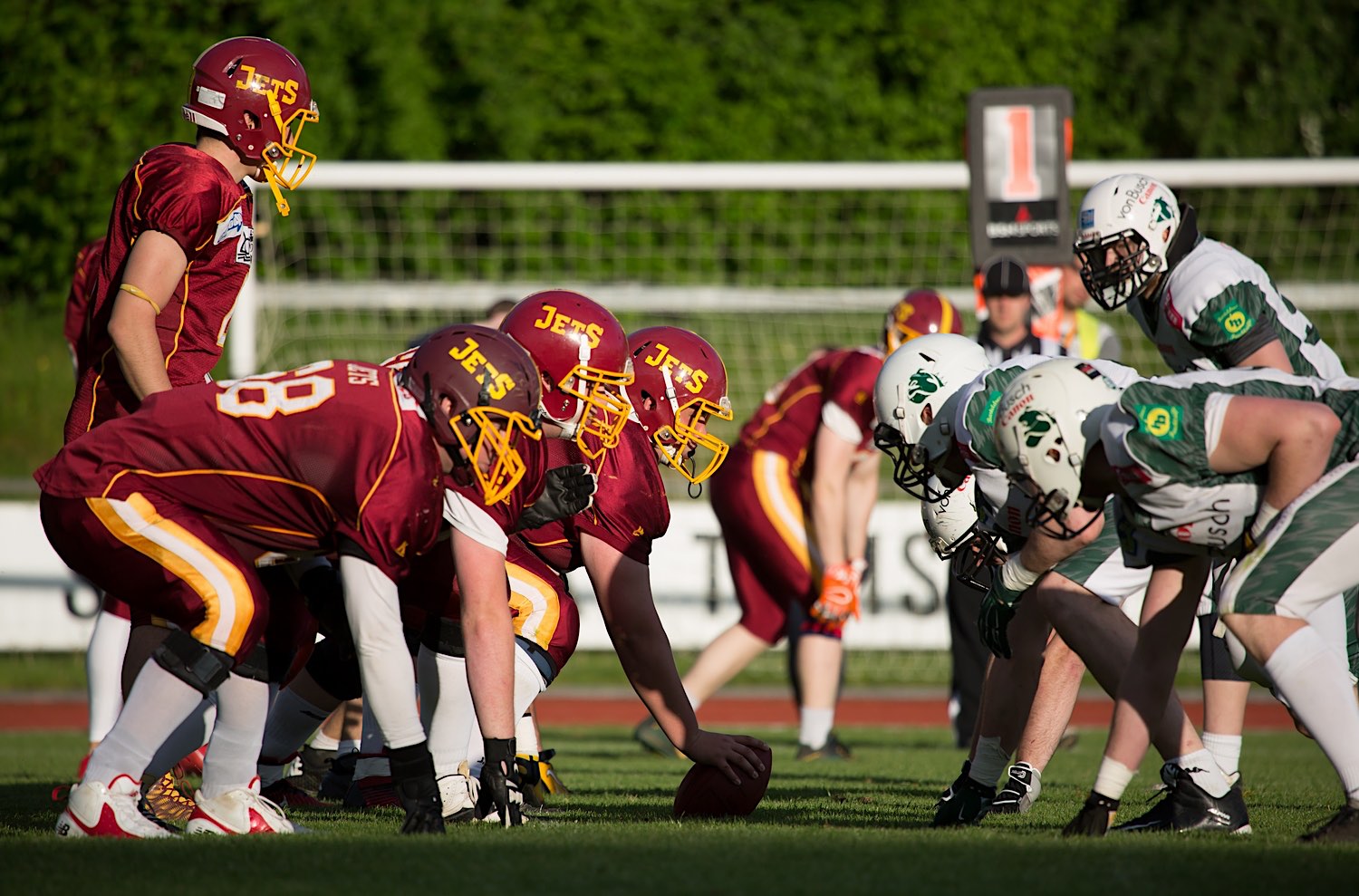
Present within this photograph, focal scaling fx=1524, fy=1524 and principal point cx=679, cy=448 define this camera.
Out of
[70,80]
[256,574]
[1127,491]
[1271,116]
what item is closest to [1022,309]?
[1127,491]

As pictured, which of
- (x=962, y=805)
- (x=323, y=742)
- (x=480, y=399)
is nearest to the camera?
(x=480, y=399)

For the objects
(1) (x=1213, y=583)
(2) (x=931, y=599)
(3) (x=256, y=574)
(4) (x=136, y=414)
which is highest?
(4) (x=136, y=414)

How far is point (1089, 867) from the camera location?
3525mm

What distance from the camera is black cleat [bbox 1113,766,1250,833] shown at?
4445 mm

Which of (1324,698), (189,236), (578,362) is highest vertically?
(189,236)

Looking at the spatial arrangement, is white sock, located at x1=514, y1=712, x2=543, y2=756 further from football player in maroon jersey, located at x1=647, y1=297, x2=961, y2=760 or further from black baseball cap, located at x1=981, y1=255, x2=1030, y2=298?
black baseball cap, located at x1=981, y1=255, x2=1030, y2=298

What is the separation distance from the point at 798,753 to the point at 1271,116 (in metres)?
18.3

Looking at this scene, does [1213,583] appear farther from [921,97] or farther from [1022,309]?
[921,97]

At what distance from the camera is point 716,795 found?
187 inches

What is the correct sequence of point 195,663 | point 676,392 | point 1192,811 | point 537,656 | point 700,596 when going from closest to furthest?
point 195,663 < point 1192,811 < point 537,656 < point 676,392 < point 700,596

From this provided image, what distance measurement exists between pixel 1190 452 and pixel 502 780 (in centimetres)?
211

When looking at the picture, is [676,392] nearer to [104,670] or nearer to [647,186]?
[104,670]

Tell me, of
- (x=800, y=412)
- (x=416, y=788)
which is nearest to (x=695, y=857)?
(x=416, y=788)

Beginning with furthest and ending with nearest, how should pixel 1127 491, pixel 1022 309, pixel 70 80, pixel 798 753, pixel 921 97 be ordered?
pixel 921 97, pixel 70 80, pixel 1022 309, pixel 798 753, pixel 1127 491
